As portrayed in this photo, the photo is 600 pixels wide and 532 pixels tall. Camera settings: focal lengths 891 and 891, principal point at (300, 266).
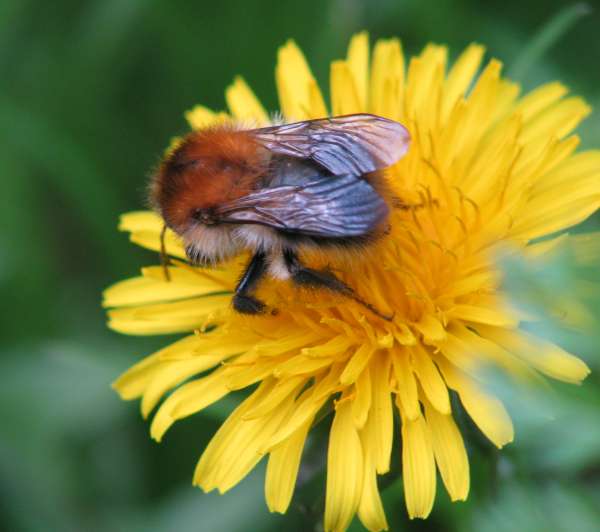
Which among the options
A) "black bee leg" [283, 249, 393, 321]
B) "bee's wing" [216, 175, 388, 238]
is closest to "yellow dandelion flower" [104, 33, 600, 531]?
"black bee leg" [283, 249, 393, 321]

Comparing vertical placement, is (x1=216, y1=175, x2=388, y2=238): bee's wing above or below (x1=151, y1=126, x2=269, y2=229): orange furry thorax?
below

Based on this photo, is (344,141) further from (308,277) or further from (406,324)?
(406,324)

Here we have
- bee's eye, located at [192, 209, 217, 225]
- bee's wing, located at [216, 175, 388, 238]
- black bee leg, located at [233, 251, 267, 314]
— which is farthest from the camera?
black bee leg, located at [233, 251, 267, 314]

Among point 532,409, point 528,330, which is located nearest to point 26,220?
point 528,330

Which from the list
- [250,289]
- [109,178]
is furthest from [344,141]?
[109,178]

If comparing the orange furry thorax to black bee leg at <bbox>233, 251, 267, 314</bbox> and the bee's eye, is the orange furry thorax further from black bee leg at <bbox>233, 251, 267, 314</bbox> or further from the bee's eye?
black bee leg at <bbox>233, 251, 267, 314</bbox>

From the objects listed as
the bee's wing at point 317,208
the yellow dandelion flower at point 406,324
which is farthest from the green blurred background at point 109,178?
the bee's wing at point 317,208

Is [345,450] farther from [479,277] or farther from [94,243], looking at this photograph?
[94,243]
